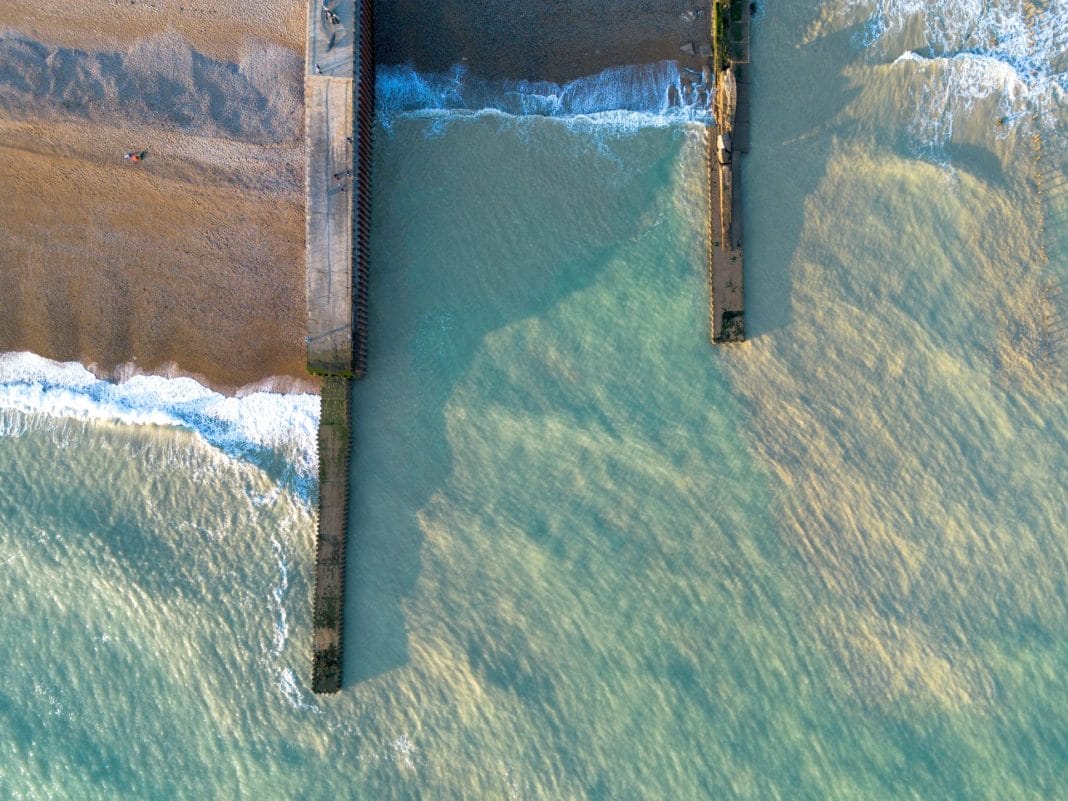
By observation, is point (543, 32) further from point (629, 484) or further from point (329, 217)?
point (629, 484)

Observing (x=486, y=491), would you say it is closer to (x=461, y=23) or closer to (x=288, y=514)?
(x=288, y=514)

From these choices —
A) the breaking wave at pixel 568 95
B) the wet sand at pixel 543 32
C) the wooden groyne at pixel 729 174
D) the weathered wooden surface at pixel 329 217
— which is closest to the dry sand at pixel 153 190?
the weathered wooden surface at pixel 329 217

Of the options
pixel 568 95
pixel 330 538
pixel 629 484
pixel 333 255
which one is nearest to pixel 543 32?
pixel 568 95

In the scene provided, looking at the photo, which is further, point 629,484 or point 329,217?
point 629,484

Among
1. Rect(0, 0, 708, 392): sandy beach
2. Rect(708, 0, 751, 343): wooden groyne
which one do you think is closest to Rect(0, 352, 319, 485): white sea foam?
Rect(0, 0, 708, 392): sandy beach

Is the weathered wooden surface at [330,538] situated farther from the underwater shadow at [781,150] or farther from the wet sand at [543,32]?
the underwater shadow at [781,150]
